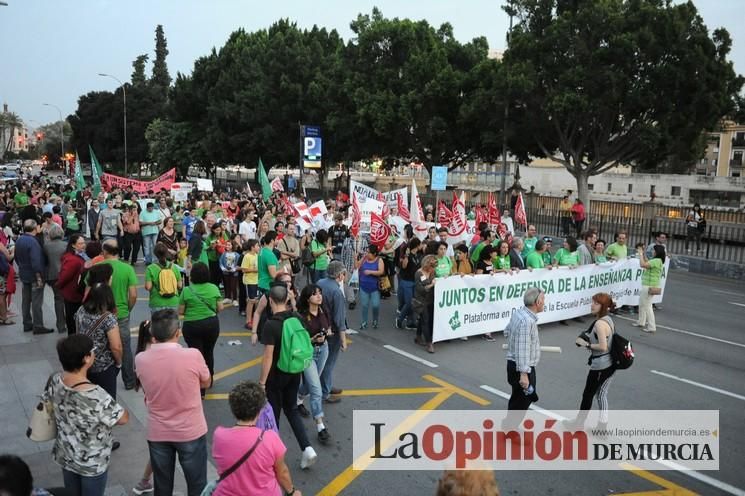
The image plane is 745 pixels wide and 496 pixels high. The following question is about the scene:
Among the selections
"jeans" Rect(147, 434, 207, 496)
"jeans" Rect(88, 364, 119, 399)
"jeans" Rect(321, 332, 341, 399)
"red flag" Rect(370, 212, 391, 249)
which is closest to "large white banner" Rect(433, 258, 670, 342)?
"red flag" Rect(370, 212, 391, 249)

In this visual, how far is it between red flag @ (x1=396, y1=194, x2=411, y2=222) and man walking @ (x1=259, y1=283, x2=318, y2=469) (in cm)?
1068

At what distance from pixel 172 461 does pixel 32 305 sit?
6.52 metres

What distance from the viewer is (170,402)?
427 cm

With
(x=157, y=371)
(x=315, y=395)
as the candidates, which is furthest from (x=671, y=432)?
(x=157, y=371)

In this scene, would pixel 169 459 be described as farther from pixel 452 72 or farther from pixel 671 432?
pixel 452 72

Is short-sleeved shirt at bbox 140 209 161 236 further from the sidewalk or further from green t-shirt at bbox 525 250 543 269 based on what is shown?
green t-shirt at bbox 525 250 543 269

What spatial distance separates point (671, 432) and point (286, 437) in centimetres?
425

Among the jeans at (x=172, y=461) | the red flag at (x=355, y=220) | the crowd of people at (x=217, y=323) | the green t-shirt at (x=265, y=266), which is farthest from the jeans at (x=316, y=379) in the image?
the red flag at (x=355, y=220)

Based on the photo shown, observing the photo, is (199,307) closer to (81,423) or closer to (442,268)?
(81,423)

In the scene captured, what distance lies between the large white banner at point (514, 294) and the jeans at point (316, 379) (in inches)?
131

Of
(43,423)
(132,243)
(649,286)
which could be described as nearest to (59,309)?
(43,423)

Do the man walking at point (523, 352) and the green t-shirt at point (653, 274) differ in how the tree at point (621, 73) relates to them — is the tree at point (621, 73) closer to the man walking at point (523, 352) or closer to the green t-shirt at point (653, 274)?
the green t-shirt at point (653, 274)

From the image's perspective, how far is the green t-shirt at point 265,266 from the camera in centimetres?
953

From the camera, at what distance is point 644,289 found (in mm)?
11016
